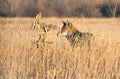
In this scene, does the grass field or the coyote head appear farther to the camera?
the coyote head

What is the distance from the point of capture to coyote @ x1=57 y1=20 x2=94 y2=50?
18.0ft

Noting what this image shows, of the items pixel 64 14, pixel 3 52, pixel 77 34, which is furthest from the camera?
pixel 64 14

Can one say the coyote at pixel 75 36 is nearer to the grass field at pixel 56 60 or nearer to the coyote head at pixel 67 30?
the coyote head at pixel 67 30

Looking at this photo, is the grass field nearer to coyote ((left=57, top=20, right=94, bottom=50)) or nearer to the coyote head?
coyote ((left=57, top=20, right=94, bottom=50))

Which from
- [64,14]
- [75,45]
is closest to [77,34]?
[75,45]

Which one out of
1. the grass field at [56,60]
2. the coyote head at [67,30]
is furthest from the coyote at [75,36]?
the grass field at [56,60]

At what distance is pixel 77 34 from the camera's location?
6.05 metres

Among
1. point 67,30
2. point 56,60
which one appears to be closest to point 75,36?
point 67,30

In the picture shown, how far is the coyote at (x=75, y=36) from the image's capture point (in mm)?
5500

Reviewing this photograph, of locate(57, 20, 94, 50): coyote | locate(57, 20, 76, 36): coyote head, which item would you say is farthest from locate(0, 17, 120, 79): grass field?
locate(57, 20, 76, 36): coyote head

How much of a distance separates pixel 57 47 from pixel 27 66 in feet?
1.93

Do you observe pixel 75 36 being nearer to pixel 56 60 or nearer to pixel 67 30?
pixel 67 30

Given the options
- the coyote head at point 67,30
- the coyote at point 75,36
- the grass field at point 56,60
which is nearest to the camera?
the grass field at point 56,60

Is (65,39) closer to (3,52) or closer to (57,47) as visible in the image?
(57,47)
